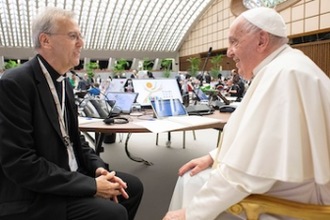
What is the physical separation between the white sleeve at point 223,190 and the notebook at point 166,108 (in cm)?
116

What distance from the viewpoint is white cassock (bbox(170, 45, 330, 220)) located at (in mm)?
892

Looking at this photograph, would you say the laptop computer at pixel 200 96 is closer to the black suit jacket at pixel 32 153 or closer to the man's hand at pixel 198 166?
the man's hand at pixel 198 166

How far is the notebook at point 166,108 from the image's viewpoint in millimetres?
2166

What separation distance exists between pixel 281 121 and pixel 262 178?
215 mm

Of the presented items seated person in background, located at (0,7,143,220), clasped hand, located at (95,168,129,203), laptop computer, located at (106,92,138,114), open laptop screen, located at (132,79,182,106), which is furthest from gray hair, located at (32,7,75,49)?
open laptop screen, located at (132,79,182,106)

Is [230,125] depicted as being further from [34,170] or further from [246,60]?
[34,170]

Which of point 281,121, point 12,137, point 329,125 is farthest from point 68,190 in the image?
point 329,125

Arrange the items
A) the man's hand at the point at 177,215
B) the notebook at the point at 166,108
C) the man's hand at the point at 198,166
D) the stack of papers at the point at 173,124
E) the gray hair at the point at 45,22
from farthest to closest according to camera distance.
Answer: the notebook at the point at 166,108 < the stack of papers at the point at 173,124 < the man's hand at the point at 198,166 < the gray hair at the point at 45,22 < the man's hand at the point at 177,215

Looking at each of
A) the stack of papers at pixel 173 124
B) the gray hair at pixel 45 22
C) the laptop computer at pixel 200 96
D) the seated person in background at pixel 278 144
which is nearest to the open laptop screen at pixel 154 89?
the laptop computer at pixel 200 96

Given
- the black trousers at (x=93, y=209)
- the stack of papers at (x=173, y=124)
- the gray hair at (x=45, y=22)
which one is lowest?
the black trousers at (x=93, y=209)

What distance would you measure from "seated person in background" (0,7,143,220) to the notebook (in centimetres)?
87

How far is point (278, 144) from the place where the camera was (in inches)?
35.6

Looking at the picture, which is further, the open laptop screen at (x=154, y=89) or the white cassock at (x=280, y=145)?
the open laptop screen at (x=154, y=89)

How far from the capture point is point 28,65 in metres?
1.24
